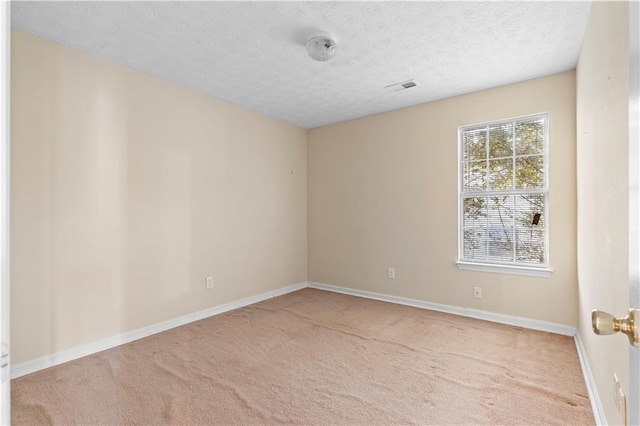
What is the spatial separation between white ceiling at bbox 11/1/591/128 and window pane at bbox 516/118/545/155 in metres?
0.46

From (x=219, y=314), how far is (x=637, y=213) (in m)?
3.74

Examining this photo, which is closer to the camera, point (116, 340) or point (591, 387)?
point (591, 387)

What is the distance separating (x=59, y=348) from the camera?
2564 millimetres

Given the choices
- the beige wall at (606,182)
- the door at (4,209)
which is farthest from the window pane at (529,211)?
the door at (4,209)

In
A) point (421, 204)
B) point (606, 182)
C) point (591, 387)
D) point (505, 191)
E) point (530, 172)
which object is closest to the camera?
point (606, 182)

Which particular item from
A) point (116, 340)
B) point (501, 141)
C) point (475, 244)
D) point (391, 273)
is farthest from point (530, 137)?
point (116, 340)

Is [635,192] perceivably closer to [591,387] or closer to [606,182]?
[606,182]

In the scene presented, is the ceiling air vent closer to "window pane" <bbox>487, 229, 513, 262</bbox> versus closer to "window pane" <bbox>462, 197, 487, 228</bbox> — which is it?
"window pane" <bbox>462, 197, 487, 228</bbox>

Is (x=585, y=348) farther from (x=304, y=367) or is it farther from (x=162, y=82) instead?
(x=162, y=82)

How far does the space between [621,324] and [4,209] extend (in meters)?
1.22

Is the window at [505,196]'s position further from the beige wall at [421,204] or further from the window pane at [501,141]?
the beige wall at [421,204]

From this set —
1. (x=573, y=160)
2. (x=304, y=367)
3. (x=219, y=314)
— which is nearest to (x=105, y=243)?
(x=219, y=314)

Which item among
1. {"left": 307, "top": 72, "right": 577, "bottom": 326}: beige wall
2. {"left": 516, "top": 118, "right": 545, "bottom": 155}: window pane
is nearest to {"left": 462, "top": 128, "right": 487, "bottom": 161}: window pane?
{"left": 307, "top": 72, "right": 577, "bottom": 326}: beige wall

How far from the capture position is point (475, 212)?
Answer: 366 centimetres
